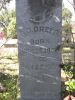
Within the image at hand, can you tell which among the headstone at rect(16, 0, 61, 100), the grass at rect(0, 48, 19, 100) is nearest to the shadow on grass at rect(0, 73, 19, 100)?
the grass at rect(0, 48, 19, 100)

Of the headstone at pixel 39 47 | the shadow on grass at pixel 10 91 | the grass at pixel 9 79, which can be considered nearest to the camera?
the headstone at pixel 39 47

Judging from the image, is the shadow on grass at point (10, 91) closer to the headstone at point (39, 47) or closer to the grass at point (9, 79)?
the grass at point (9, 79)

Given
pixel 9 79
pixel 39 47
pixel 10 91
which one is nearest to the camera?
pixel 39 47

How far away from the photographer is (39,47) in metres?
7.05

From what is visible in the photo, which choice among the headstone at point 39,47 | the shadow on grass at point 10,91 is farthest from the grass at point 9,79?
the headstone at point 39,47

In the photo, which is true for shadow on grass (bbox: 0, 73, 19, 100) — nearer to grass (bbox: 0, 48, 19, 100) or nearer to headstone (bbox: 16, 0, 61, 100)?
grass (bbox: 0, 48, 19, 100)

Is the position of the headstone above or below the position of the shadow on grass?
above

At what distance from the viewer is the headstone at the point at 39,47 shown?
6.92 metres

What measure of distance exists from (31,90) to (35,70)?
470mm

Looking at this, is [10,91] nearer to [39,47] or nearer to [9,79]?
[39,47]

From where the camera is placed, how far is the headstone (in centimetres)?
692

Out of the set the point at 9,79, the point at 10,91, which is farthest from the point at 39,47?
the point at 9,79

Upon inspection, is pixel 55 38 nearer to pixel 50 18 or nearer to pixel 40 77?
pixel 50 18

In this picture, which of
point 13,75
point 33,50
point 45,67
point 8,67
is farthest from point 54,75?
point 8,67
